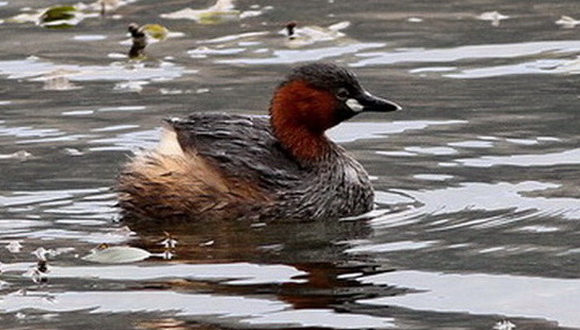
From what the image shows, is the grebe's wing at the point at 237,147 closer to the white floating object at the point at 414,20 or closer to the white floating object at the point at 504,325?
the white floating object at the point at 504,325

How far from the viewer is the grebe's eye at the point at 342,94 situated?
998cm

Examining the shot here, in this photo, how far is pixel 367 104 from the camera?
9.97 m

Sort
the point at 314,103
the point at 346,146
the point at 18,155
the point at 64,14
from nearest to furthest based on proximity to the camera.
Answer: the point at 314,103 < the point at 18,155 < the point at 346,146 < the point at 64,14

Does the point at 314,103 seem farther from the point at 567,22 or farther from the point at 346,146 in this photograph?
the point at 567,22

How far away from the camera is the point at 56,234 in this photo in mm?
9203

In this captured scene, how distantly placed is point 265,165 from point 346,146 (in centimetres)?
163

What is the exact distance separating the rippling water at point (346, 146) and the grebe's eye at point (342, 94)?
23.9 inches

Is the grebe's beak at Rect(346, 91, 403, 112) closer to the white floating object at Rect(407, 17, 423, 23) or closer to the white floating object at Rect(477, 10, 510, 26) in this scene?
the white floating object at Rect(477, 10, 510, 26)

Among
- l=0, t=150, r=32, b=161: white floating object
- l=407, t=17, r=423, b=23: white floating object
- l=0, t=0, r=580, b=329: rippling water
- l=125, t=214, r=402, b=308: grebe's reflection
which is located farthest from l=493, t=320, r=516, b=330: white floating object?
l=407, t=17, r=423, b=23: white floating object

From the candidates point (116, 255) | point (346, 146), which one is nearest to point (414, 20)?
point (346, 146)

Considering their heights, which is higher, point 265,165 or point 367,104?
point 367,104

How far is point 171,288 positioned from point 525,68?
5572 millimetres

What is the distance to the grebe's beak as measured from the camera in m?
9.94

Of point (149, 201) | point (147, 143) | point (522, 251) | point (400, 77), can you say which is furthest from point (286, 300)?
point (400, 77)
